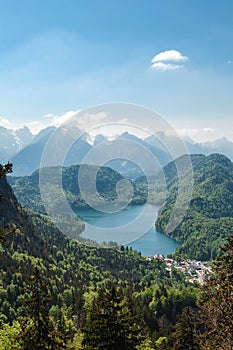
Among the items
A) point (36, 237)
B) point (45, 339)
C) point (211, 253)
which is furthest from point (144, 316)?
point (211, 253)

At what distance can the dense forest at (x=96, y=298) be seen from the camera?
39.1 ft

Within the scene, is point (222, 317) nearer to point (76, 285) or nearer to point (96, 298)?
point (96, 298)

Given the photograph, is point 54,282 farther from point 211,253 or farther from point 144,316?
point 211,253

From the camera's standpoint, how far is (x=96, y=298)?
18672mm

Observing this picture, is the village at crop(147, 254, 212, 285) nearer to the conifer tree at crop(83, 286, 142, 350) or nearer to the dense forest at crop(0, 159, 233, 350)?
the dense forest at crop(0, 159, 233, 350)

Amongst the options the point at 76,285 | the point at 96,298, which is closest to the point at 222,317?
the point at 96,298

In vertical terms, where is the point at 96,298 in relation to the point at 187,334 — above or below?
above

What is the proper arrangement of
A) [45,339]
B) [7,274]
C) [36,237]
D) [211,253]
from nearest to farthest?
[45,339] → [7,274] → [36,237] → [211,253]

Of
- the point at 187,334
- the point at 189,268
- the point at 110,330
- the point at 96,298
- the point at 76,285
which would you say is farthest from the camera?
the point at 189,268

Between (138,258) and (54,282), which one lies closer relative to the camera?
(54,282)

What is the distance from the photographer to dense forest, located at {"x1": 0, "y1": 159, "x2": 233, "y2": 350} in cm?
1193

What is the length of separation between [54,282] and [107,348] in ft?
209

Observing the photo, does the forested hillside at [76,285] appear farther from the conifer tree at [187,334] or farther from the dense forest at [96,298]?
the conifer tree at [187,334]

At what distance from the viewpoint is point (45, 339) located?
37.9 feet
